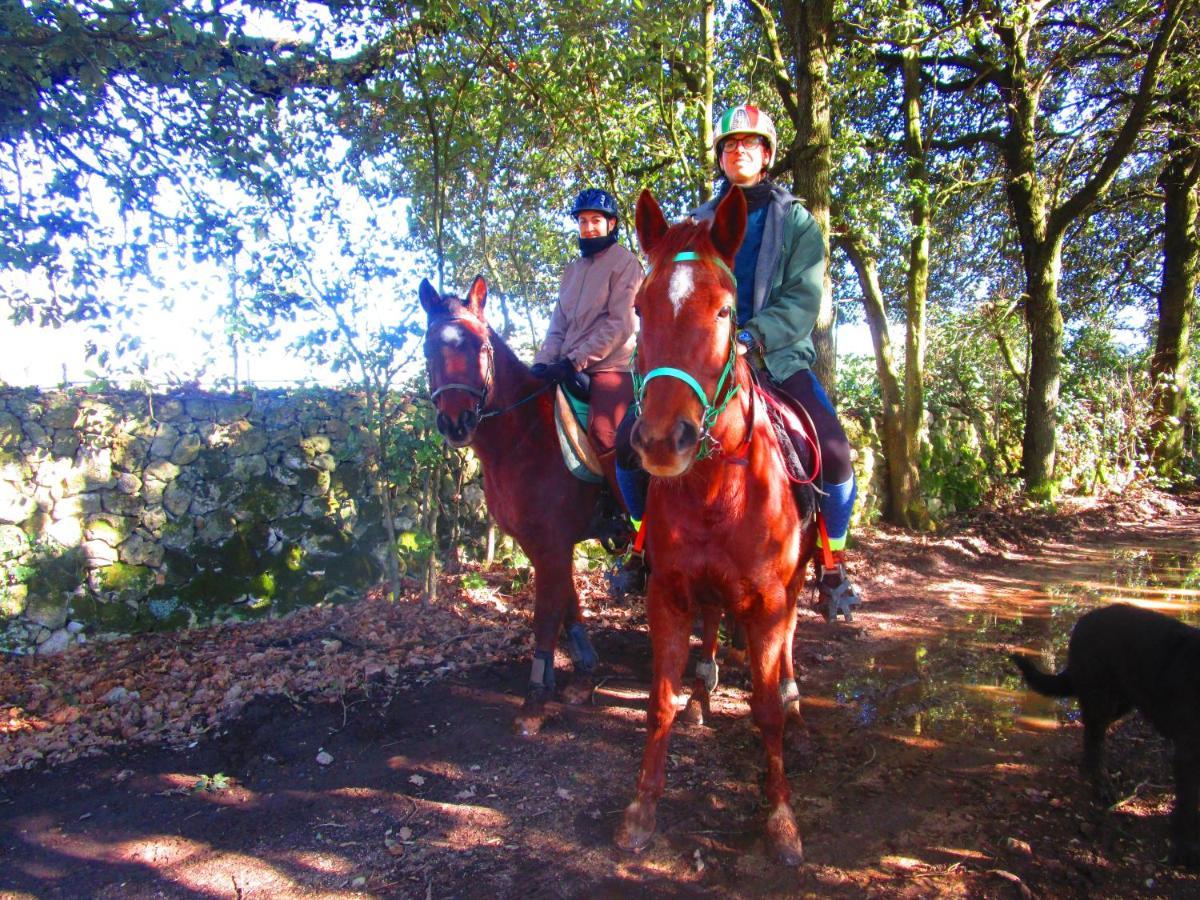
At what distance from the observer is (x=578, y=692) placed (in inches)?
187

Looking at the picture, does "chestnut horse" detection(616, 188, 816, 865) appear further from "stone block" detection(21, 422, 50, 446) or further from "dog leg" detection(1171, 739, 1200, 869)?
"stone block" detection(21, 422, 50, 446)

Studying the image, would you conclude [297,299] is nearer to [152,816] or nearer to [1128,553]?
[152,816]

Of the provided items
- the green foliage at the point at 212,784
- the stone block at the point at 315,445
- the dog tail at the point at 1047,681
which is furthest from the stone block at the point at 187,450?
the dog tail at the point at 1047,681

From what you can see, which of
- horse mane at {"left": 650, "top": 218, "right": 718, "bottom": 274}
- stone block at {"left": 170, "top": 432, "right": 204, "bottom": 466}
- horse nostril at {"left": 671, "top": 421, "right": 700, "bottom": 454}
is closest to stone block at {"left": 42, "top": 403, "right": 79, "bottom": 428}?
stone block at {"left": 170, "top": 432, "right": 204, "bottom": 466}

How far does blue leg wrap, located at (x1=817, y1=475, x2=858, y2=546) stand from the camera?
12.1 ft

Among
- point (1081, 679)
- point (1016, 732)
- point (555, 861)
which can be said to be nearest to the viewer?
point (555, 861)

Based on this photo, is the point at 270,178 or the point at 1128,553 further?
the point at 1128,553

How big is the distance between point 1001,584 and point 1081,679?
15.5ft

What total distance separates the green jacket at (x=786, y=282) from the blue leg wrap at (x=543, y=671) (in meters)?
2.38

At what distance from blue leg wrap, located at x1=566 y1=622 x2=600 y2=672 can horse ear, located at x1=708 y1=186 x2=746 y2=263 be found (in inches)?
133

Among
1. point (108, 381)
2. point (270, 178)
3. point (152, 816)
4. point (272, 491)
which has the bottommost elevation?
point (152, 816)

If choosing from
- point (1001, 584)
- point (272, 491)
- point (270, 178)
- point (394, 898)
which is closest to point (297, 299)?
point (270, 178)

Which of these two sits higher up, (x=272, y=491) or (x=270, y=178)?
(x=270, y=178)

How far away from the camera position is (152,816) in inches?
135
